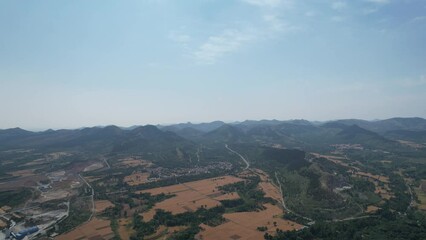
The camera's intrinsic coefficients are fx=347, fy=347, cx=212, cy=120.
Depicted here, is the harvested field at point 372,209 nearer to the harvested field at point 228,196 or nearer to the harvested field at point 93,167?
the harvested field at point 228,196

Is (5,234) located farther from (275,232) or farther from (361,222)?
(361,222)

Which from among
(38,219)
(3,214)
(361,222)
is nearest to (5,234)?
(38,219)

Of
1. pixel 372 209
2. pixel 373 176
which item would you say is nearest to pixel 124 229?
pixel 372 209

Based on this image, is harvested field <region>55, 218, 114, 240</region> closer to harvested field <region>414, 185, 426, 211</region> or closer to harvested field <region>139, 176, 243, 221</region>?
harvested field <region>139, 176, 243, 221</region>

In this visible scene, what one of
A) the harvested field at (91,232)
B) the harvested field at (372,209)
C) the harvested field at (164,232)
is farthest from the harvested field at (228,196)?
the harvested field at (372,209)

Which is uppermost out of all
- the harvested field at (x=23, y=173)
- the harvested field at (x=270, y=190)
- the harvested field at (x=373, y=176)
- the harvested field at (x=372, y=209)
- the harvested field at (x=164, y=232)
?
the harvested field at (x=373, y=176)

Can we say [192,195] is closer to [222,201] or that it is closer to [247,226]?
[222,201]

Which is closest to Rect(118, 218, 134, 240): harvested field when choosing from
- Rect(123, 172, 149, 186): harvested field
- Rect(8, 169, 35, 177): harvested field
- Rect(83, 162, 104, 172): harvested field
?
Rect(123, 172, 149, 186): harvested field
